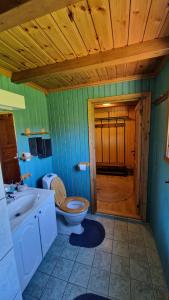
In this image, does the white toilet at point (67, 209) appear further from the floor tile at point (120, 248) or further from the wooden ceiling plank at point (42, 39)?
the wooden ceiling plank at point (42, 39)

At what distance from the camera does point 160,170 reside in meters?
1.64

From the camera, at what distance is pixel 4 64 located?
1.49m

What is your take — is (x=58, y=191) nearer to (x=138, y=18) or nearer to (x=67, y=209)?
(x=67, y=209)

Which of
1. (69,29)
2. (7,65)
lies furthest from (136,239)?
(7,65)

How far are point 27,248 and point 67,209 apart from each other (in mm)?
742

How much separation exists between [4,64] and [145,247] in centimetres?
286

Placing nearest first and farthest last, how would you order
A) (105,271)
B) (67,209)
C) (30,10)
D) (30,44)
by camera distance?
(30,10) < (30,44) < (105,271) < (67,209)

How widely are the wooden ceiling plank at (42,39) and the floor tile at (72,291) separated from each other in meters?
2.35

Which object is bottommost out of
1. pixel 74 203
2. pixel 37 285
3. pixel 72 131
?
pixel 37 285

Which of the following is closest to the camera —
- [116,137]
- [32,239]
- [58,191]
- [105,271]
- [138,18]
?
[138,18]

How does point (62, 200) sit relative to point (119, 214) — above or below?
above

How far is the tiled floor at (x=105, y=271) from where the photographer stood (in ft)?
4.34

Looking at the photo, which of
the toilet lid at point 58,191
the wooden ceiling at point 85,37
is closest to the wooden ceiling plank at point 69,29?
the wooden ceiling at point 85,37

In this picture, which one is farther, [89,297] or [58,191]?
[58,191]
